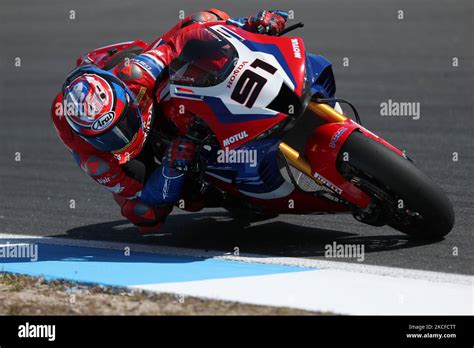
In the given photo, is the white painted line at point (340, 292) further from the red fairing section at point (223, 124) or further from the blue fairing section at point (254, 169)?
the red fairing section at point (223, 124)

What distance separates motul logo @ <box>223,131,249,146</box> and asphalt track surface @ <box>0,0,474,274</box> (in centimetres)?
45

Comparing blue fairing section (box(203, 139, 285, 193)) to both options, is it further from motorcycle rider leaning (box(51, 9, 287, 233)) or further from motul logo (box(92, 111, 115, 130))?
motul logo (box(92, 111, 115, 130))

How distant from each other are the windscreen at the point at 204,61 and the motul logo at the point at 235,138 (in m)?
0.36

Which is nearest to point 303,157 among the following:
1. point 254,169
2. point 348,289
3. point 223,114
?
point 254,169

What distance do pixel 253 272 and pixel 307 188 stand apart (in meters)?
0.75

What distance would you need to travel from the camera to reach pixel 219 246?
6.52m

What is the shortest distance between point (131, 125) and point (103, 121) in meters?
0.24

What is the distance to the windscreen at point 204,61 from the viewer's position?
584 cm

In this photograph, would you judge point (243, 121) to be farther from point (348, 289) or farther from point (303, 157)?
point (348, 289)

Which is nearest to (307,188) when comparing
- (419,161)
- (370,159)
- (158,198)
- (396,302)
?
(370,159)

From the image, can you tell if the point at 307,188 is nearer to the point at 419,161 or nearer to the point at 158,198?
the point at 158,198

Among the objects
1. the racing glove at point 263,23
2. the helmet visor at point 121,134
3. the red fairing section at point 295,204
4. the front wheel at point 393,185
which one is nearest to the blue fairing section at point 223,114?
the helmet visor at point 121,134

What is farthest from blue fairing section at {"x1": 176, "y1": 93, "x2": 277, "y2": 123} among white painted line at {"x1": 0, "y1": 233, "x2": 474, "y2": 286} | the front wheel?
white painted line at {"x1": 0, "y1": 233, "x2": 474, "y2": 286}
